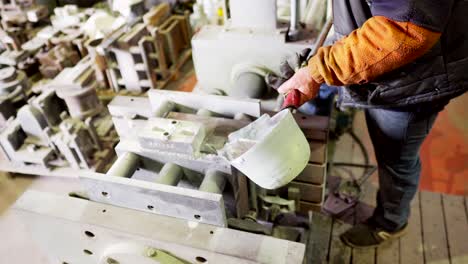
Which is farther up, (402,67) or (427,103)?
(402,67)

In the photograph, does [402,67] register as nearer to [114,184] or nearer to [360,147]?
[114,184]

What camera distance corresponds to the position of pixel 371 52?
1.04 m

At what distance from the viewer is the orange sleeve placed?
3.28 ft

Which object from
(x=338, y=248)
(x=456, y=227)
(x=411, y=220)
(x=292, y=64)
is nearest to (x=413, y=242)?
(x=411, y=220)

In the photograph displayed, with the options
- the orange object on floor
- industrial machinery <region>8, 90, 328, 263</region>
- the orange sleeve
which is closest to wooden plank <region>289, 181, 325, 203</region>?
industrial machinery <region>8, 90, 328, 263</region>

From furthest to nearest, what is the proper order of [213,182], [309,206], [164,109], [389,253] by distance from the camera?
[389,253]
[309,206]
[164,109]
[213,182]

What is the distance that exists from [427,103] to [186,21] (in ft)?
5.62

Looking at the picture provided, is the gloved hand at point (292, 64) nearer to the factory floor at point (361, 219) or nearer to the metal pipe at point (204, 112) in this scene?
the metal pipe at point (204, 112)

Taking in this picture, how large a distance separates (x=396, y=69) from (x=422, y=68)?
0.24ft

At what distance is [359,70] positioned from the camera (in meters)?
1.07

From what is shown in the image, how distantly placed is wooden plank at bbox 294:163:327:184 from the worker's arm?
0.38 m

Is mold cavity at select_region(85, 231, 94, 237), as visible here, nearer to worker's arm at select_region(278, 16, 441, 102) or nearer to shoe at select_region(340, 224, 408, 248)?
worker's arm at select_region(278, 16, 441, 102)

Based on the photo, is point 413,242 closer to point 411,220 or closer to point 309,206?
point 411,220

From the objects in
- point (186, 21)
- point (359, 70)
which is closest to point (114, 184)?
point (359, 70)
